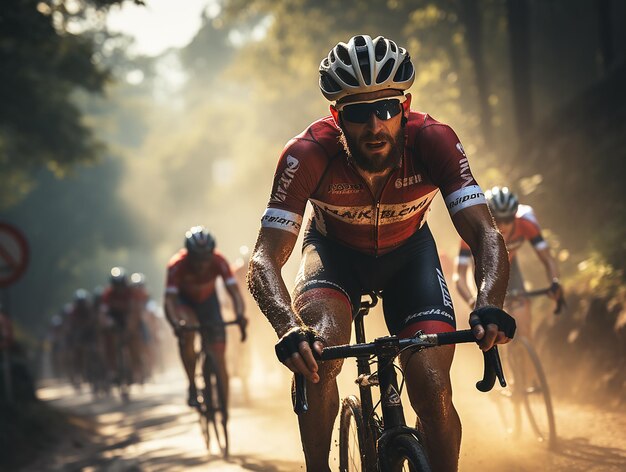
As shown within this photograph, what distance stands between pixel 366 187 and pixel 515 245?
4.78 metres

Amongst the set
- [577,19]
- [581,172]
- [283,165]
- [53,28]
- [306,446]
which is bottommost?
[306,446]

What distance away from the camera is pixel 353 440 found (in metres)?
4.63

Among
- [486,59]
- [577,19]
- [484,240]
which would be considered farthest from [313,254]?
[486,59]

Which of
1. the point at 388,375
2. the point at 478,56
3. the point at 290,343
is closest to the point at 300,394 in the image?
the point at 290,343

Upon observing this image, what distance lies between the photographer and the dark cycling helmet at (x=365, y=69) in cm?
423

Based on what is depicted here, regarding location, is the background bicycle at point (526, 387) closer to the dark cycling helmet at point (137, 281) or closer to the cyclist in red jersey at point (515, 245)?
the cyclist in red jersey at point (515, 245)

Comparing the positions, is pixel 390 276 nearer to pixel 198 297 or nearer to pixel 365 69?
pixel 365 69

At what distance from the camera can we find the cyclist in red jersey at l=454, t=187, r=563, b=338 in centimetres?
858

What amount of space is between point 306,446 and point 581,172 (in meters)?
11.8

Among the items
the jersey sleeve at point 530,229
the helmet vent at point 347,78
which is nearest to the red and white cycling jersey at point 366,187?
the helmet vent at point 347,78

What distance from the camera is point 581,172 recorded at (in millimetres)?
14969

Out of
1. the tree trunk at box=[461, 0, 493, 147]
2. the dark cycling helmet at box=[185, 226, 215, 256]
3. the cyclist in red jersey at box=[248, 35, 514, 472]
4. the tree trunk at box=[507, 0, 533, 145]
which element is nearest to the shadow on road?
the cyclist in red jersey at box=[248, 35, 514, 472]

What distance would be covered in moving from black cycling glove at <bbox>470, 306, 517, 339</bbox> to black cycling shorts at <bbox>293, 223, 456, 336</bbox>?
0.77m

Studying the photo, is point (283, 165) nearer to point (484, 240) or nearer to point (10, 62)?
point (484, 240)
